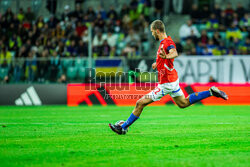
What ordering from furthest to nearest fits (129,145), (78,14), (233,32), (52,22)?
(52,22), (78,14), (233,32), (129,145)

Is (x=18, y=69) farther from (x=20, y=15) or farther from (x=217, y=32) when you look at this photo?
(x=217, y=32)

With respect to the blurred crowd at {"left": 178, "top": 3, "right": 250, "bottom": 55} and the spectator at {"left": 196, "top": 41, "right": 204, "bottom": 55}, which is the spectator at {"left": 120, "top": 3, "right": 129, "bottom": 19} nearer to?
the blurred crowd at {"left": 178, "top": 3, "right": 250, "bottom": 55}

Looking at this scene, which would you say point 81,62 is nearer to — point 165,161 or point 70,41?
point 70,41

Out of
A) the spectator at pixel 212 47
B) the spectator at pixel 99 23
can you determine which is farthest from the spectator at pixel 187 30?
the spectator at pixel 99 23

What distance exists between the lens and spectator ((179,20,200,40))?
25297 millimetres

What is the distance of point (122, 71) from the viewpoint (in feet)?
75.6

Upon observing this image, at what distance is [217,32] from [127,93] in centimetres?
604


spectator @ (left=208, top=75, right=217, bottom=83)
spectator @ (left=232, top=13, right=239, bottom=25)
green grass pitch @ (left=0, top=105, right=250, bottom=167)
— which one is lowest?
green grass pitch @ (left=0, top=105, right=250, bottom=167)

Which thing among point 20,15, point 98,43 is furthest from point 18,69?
point 20,15

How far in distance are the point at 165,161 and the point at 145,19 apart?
20.5m

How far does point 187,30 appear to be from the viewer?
25.5 metres

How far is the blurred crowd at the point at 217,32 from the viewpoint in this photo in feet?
80.0

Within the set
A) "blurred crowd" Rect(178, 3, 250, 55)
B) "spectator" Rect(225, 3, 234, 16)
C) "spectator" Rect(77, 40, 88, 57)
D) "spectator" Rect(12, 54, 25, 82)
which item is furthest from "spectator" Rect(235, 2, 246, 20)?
"spectator" Rect(12, 54, 25, 82)

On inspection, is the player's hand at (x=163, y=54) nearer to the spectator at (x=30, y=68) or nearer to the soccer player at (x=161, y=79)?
the soccer player at (x=161, y=79)
